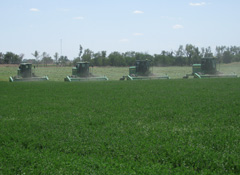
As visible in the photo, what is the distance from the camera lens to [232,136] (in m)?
Result: 5.31

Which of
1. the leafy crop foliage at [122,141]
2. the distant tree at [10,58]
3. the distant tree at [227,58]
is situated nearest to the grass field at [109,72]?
the leafy crop foliage at [122,141]

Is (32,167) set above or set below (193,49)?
below

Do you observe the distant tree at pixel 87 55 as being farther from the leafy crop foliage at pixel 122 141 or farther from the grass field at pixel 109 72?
the leafy crop foliage at pixel 122 141

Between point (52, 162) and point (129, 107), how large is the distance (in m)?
5.05

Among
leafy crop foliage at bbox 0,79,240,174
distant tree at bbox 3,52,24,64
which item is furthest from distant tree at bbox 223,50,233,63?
leafy crop foliage at bbox 0,79,240,174

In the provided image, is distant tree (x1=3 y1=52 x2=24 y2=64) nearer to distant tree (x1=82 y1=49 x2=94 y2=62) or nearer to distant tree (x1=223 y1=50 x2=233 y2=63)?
distant tree (x1=82 y1=49 x2=94 y2=62)

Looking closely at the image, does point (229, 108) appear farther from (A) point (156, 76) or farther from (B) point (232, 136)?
(A) point (156, 76)

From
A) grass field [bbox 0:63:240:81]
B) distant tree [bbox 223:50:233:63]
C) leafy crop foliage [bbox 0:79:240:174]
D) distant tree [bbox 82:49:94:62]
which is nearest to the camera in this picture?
leafy crop foliage [bbox 0:79:240:174]

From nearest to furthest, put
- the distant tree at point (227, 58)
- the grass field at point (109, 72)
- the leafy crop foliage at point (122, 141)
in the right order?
the leafy crop foliage at point (122, 141) < the grass field at point (109, 72) < the distant tree at point (227, 58)

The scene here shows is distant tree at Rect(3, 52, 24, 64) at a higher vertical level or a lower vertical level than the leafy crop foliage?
higher

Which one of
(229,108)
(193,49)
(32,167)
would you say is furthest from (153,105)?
(193,49)

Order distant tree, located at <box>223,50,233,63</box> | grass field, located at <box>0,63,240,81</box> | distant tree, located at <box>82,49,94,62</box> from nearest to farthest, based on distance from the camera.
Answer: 1. grass field, located at <box>0,63,240,81</box>
2. distant tree, located at <box>82,49,94,62</box>
3. distant tree, located at <box>223,50,233,63</box>

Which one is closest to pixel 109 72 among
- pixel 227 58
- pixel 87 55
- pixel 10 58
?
pixel 87 55

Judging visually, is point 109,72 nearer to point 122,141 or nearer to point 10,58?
point 122,141
